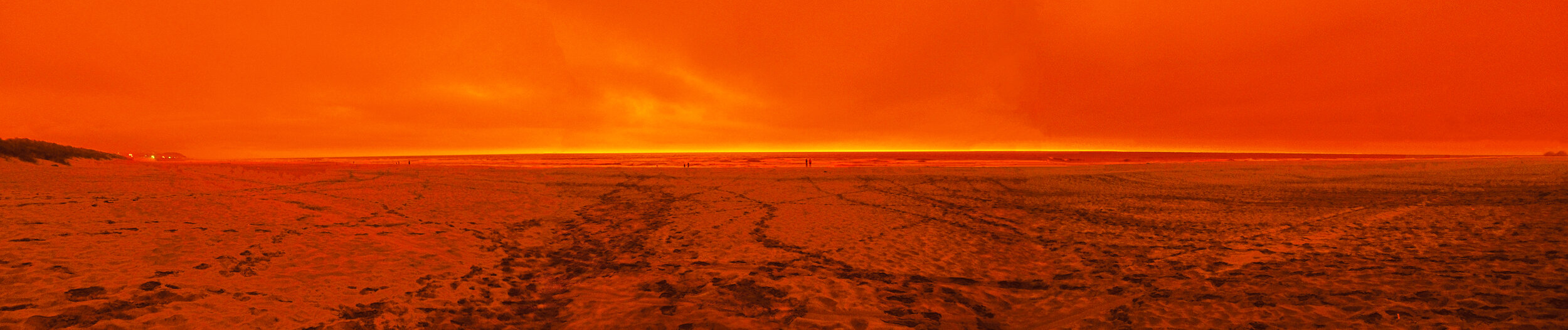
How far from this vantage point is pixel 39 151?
944 inches

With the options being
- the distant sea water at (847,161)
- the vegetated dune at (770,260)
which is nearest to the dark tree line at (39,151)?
the vegetated dune at (770,260)

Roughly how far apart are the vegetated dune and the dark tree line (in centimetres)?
953

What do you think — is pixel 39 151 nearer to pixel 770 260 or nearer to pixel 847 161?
pixel 770 260

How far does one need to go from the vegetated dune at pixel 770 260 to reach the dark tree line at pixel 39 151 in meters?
9.53

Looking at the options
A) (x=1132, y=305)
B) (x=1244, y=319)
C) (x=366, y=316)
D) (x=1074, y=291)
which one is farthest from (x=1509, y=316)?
(x=366, y=316)

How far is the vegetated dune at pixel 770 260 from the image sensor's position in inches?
209

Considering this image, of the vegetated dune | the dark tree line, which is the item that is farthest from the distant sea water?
the vegetated dune

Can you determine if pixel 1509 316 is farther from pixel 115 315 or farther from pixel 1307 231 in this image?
pixel 115 315

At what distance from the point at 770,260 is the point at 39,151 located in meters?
37.4

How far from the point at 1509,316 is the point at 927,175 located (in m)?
22.1

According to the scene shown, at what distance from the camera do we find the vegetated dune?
5320 mm

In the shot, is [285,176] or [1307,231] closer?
[1307,231]

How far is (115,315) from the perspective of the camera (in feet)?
15.1

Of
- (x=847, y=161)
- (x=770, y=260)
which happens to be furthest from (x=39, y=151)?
(x=847, y=161)
